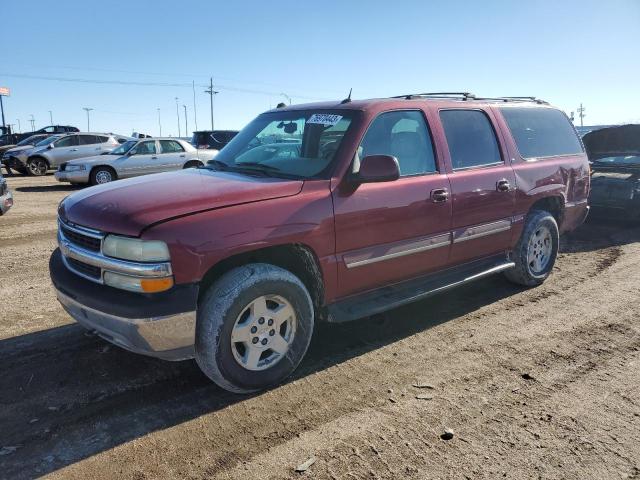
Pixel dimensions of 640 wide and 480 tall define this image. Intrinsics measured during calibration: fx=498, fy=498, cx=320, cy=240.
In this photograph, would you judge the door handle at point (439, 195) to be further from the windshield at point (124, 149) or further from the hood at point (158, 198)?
the windshield at point (124, 149)

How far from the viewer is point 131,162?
15.0 metres

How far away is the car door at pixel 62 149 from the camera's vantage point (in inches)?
749

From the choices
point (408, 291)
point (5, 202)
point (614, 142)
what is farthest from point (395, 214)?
point (614, 142)

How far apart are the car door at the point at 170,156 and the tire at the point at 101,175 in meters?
1.33

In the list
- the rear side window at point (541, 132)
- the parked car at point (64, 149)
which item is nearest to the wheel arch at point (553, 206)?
the rear side window at point (541, 132)

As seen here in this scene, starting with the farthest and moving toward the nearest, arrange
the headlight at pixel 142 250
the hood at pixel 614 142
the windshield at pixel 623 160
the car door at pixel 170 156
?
the car door at pixel 170 156 → the hood at pixel 614 142 → the windshield at pixel 623 160 → the headlight at pixel 142 250

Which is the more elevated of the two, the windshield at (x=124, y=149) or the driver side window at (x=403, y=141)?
the driver side window at (x=403, y=141)

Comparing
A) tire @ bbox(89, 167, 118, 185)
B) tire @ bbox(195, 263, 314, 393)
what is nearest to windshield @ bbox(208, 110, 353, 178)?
tire @ bbox(195, 263, 314, 393)

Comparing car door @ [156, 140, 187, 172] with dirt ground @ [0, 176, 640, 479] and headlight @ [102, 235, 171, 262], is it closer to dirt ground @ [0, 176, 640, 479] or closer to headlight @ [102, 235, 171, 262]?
dirt ground @ [0, 176, 640, 479]

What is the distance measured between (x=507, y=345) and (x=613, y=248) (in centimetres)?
434

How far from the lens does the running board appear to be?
372 cm

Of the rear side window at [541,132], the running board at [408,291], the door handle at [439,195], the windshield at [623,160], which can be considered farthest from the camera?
the windshield at [623,160]

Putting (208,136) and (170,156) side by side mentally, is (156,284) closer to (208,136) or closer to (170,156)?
(170,156)

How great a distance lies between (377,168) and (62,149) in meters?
18.9
